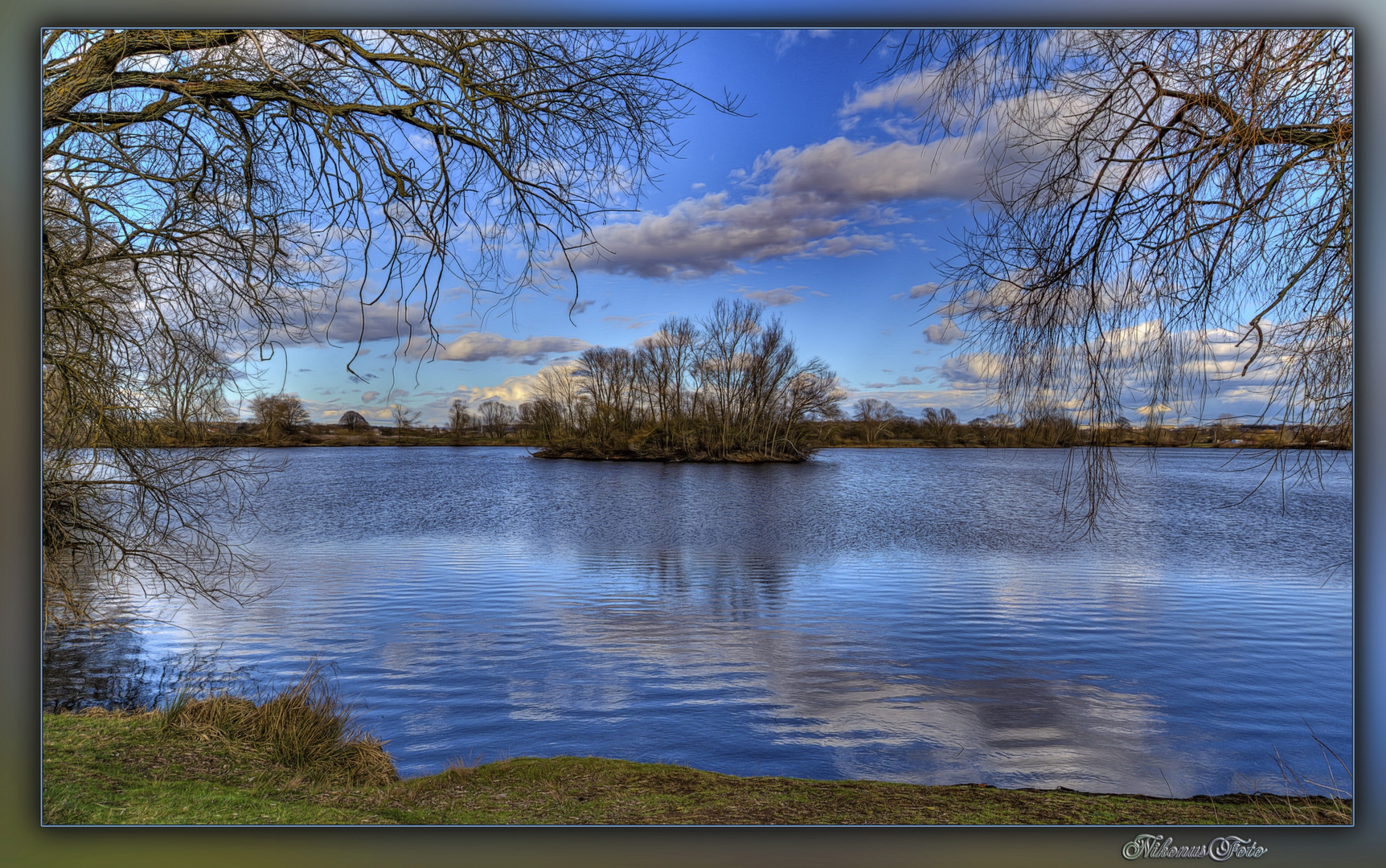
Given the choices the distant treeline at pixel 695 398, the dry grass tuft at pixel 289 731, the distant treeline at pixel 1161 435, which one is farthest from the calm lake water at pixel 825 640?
the distant treeline at pixel 695 398

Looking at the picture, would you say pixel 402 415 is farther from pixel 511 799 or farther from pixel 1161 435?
pixel 1161 435

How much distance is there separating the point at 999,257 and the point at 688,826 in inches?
116

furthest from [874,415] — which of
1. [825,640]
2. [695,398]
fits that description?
[825,640]

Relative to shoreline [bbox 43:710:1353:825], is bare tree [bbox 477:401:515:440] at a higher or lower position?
higher

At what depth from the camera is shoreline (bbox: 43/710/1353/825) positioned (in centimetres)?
Result: 300

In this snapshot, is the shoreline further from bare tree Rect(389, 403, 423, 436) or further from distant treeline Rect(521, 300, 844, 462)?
distant treeline Rect(521, 300, 844, 462)

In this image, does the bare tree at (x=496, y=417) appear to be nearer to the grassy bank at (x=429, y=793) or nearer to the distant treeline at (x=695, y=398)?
the distant treeline at (x=695, y=398)

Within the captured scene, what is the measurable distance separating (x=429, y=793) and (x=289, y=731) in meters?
0.95

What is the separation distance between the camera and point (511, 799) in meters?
3.33

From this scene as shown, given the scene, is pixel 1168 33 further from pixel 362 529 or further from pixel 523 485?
pixel 523 485

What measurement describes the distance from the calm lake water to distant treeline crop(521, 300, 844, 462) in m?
4.87

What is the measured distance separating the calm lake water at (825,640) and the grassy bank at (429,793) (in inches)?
33.5

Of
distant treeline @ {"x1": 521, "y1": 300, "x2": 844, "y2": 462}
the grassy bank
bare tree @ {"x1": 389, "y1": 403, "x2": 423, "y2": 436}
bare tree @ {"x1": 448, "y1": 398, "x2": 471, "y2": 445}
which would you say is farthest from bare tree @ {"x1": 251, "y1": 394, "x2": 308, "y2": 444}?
distant treeline @ {"x1": 521, "y1": 300, "x2": 844, "y2": 462}

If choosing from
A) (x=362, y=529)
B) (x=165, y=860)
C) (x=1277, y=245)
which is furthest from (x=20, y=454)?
(x=362, y=529)
